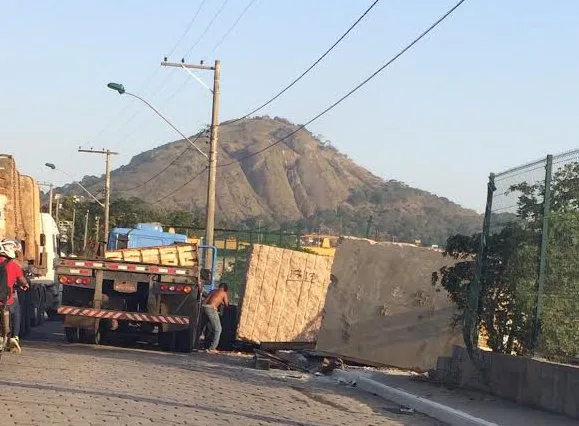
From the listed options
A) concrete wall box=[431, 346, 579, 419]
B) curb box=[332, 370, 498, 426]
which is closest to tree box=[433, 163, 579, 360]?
concrete wall box=[431, 346, 579, 419]

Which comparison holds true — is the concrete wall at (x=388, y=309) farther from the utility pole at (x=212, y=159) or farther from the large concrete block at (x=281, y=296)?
the utility pole at (x=212, y=159)

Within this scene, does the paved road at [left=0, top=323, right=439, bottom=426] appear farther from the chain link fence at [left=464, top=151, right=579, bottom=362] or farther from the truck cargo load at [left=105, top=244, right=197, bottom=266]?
the truck cargo load at [left=105, top=244, right=197, bottom=266]

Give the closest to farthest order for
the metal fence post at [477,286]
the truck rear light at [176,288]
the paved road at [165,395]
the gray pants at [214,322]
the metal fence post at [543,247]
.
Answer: the paved road at [165,395] < the metal fence post at [543,247] < the metal fence post at [477,286] < the truck rear light at [176,288] < the gray pants at [214,322]

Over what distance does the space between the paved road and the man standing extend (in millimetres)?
3453

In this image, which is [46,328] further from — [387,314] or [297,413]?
[297,413]

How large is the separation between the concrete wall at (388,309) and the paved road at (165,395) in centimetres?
171

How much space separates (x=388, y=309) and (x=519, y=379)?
5.62 metres

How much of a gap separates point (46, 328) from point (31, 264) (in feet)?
13.0

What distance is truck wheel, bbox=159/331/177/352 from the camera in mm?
20734

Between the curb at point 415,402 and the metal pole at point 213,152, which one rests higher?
the metal pole at point 213,152

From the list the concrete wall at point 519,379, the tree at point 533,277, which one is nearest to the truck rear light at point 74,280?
the concrete wall at point 519,379

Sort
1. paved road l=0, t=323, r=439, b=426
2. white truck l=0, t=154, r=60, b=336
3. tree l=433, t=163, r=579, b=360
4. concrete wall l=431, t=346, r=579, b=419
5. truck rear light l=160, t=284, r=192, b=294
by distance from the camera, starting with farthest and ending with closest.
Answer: white truck l=0, t=154, r=60, b=336 → truck rear light l=160, t=284, r=192, b=294 → tree l=433, t=163, r=579, b=360 → concrete wall l=431, t=346, r=579, b=419 → paved road l=0, t=323, r=439, b=426

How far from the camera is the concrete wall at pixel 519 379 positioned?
11.9 m

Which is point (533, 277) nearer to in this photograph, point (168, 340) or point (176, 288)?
point (176, 288)
